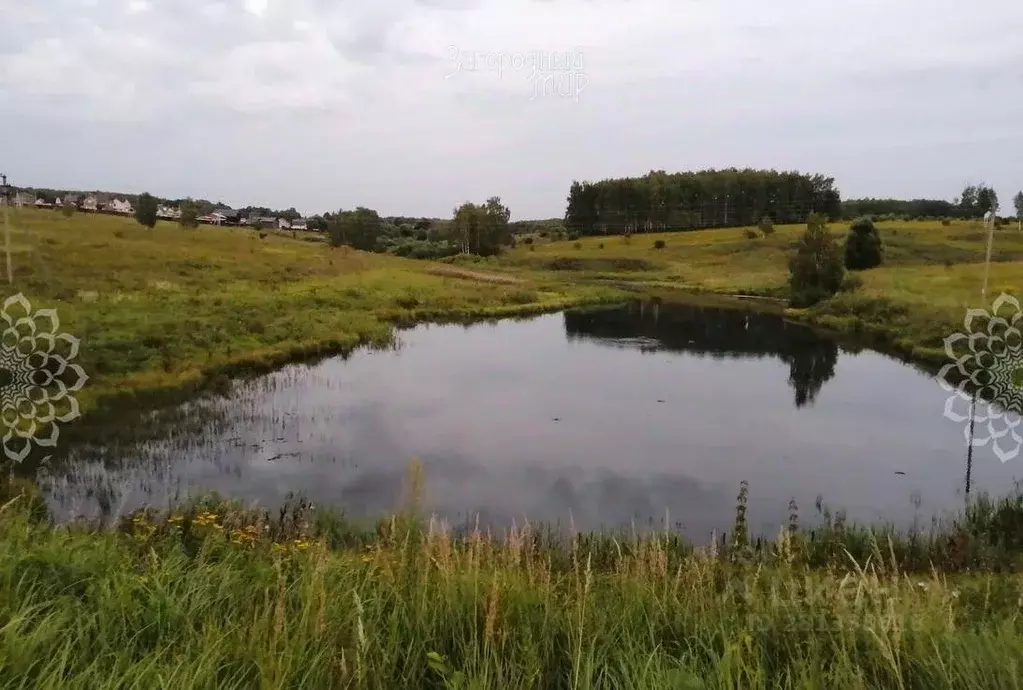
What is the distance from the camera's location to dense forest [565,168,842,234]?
104 metres

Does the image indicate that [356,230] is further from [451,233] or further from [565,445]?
[565,445]

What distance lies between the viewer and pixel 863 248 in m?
50.9

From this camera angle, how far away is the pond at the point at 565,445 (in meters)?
12.2

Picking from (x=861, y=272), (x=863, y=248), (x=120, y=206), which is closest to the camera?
(x=861, y=272)

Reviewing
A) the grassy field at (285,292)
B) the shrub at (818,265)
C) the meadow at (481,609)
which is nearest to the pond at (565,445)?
the meadow at (481,609)

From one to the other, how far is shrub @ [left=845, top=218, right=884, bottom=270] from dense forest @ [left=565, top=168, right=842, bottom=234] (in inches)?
2091

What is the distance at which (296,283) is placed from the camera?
3831 centimetres

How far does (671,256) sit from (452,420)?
6587 centimetres

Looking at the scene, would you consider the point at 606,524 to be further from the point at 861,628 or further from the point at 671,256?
the point at 671,256

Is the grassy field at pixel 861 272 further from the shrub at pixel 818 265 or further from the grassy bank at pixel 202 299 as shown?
the grassy bank at pixel 202 299

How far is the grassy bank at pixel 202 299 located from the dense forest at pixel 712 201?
2159 inches

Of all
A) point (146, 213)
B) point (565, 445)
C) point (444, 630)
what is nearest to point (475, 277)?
point (146, 213)

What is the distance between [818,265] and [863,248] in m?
7.96

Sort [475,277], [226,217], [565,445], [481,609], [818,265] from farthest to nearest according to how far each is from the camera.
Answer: [226,217]
[475,277]
[818,265]
[565,445]
[481,609]
